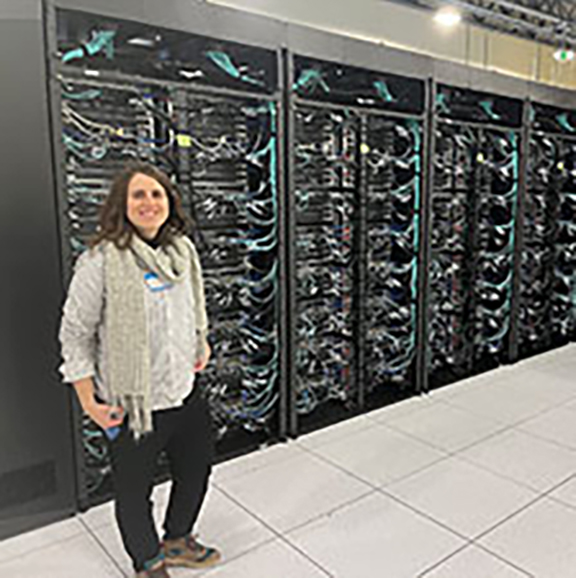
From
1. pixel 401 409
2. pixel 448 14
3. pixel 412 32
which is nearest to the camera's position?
pixel 401 409

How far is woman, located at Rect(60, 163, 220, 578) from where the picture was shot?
155cm

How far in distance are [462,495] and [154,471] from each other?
4.74ft

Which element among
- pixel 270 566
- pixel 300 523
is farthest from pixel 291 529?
pixel 270 566

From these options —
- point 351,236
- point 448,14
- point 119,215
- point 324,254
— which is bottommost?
point 324,254

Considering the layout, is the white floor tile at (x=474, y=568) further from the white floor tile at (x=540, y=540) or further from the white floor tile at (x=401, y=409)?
the white floor tile at (x=401, y=409)

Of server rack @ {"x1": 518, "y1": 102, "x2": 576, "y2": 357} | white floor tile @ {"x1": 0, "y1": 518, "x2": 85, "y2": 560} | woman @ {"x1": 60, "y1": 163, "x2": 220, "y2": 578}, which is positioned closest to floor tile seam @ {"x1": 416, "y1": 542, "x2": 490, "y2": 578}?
woman @ {"x1": 60, "y1": 163, "x2": 220, "y2": 578}

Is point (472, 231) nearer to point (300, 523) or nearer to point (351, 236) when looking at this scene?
point (351, 236)

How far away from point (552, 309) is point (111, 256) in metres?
4.36

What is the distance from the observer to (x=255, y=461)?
271cm

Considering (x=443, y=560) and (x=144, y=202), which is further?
(x=443, y=560)

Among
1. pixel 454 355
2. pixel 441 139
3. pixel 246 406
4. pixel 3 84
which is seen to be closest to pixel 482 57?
pixel 441 139

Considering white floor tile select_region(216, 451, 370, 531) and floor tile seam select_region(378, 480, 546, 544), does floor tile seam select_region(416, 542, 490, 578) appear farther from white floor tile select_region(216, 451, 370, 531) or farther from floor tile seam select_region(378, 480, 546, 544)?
white floor tile select_region(216, 451, 370, 531)

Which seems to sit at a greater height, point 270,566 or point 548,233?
point 548,233

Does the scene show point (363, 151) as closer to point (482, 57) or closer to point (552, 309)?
point (482, 57)
